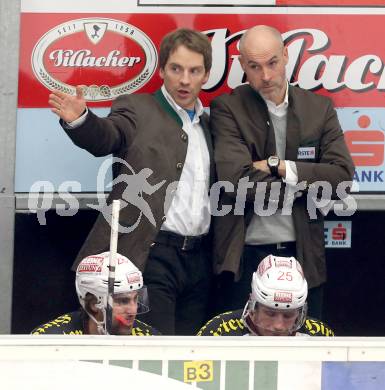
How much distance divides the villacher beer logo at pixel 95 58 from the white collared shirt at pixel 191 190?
0.46 meters

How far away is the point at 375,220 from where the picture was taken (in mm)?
7508

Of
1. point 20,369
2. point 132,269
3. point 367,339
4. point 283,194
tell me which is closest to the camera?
point 20,369

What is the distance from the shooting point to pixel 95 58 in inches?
275

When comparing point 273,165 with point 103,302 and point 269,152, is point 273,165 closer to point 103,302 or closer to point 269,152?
point 269,152

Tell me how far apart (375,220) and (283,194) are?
1132mm

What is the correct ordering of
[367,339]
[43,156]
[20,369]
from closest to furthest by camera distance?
1. [20,369]
2. [367,339]
3. [43,156]

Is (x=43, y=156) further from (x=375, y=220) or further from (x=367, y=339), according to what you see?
(x=367, y=339)

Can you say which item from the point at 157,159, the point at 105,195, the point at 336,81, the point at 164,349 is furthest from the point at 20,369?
the point at 336,81

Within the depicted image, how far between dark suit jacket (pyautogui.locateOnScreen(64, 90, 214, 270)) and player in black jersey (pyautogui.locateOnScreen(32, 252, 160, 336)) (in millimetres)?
237

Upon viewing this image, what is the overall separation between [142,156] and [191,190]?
291 mm

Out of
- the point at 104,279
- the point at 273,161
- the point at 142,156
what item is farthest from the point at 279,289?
the point at 142,156

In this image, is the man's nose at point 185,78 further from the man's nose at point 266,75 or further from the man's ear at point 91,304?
the man's ear at point 91,304

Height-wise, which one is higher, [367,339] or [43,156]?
[43,156]
